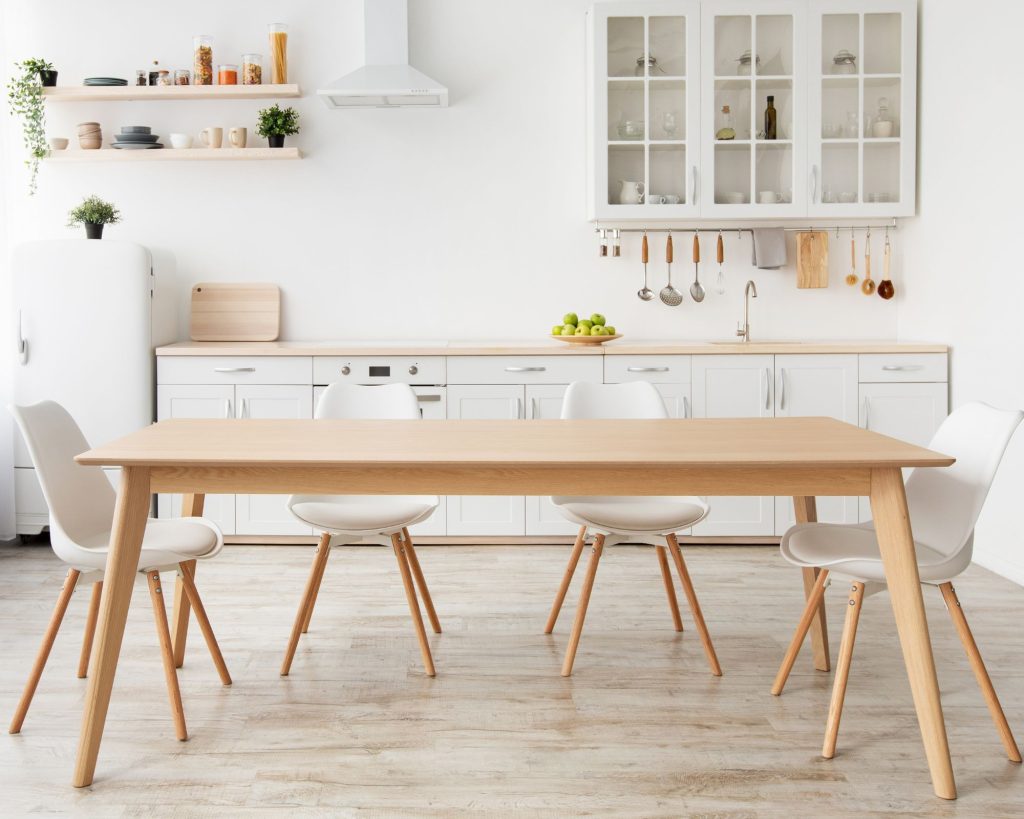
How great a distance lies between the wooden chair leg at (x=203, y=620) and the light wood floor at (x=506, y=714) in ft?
0.16

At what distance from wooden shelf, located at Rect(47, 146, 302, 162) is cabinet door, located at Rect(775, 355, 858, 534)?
8.24ft

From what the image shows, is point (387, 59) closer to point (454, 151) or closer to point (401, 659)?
point (454, 151)

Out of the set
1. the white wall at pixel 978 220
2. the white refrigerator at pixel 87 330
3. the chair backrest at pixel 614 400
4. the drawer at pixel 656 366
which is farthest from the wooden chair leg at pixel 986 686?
the white refrigerator at pixel 87 330

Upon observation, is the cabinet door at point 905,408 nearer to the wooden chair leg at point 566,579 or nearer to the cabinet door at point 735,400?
the cabinet door at point 735,400

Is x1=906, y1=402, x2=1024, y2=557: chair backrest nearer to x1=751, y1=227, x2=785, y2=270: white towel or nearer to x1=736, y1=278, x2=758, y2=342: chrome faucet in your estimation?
x1=736, y1=278, x2=758, y2=342: chrome faucet

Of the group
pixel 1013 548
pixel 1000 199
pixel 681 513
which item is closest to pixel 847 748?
pixel 681 513

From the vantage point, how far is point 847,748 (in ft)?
7.93

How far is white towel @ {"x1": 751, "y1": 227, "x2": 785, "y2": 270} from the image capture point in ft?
16.0

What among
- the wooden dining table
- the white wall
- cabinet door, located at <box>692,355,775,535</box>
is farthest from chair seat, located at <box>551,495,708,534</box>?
the white wall

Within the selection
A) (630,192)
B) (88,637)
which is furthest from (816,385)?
(88,637)

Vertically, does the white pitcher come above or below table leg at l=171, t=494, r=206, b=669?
above

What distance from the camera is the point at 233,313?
16.3ft

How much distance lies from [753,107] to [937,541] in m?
2.67

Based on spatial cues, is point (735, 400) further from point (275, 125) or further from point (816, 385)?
point (275, 125)
